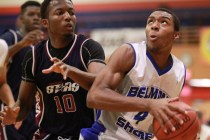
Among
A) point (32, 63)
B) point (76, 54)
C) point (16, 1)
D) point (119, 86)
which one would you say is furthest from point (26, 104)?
point (16, 1)

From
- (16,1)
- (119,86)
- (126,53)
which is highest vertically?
(126,53)

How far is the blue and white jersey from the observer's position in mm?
3684

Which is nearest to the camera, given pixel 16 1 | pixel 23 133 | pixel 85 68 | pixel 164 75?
pixel 164 75

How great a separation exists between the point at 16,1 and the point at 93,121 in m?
12.7

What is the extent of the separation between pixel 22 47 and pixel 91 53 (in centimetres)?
156

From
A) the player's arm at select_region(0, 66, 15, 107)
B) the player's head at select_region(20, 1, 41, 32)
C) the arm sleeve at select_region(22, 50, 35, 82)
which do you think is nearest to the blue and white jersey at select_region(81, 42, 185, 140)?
the arm sleeve at select_region(22, 50, 35, 82)

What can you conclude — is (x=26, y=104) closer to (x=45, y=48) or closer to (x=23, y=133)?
(x=45, y=48)

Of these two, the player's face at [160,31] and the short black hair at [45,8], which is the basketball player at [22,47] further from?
the player's face at [160,31]

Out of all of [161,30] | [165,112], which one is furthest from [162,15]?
[165,112]

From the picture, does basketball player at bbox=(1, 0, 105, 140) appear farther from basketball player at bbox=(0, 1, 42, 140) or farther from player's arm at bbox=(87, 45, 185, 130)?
basketball player at bbox=(0, 1, 42, 140)

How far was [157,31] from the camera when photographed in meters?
3.64

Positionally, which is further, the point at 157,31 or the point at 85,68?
the point at 85,68

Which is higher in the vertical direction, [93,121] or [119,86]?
[119,86]

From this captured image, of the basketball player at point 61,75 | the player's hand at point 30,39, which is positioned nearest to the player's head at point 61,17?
the basketball player at point 61,75
